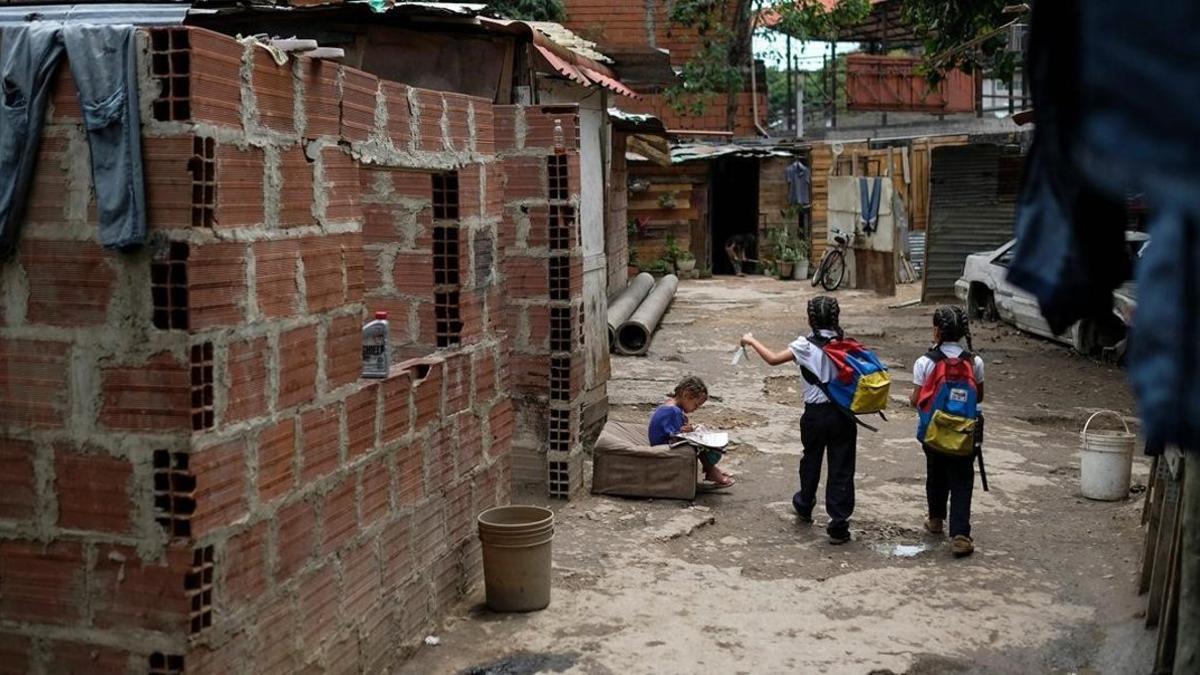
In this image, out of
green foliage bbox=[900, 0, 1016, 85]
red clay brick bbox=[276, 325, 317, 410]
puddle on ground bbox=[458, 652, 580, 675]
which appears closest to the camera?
red clay brick bbox=[276, 325, 317, 410]

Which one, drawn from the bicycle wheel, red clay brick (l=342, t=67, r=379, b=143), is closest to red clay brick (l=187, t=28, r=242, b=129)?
red clay brick (l=342, t=67, r=379, b=143)

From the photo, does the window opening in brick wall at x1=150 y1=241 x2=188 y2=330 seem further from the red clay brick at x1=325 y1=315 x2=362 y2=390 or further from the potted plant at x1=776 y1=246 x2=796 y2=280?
the potted plant at x1=776 y1=246 x2=796 y2=280

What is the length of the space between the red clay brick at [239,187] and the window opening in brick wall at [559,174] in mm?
4265

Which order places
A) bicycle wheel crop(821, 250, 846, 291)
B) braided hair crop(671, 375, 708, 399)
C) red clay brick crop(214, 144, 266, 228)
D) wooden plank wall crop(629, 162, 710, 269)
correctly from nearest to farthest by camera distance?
red clay brick crop(214, 144, 266, 228), braided hair crop(671, 375, 708, 399), bicycle wheel crop(821, 250, 846, 291), wooden plank wall crop(629, 162, 710, 269)

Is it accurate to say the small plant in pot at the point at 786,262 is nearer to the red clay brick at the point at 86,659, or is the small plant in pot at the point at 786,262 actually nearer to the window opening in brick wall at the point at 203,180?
the window opening in brick wall at the point at 203,180

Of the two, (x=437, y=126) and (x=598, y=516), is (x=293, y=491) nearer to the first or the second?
(x=437, y=126)

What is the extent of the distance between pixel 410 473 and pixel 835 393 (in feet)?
10.5

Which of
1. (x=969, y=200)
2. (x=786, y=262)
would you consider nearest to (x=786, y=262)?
(x=786, y=262)

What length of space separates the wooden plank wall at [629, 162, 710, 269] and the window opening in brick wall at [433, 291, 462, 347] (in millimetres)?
19907

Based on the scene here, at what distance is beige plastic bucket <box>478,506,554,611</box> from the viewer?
6516 mm

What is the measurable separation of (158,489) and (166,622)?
1.43 ft

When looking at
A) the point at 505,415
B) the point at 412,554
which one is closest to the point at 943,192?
the point at 505,415

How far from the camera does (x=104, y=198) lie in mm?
3928

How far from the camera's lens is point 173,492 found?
4020 mm
